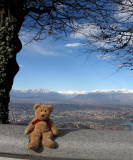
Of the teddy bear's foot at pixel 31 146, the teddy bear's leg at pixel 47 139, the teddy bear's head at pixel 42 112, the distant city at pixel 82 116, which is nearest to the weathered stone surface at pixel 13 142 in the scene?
the teddy bear's foot at pixel 31 146

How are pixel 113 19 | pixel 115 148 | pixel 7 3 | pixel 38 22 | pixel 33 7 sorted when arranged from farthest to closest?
pixel 38 22 → pixel 33 7 → pixel 113 19 → pixel 7 3 → pixel 115 148

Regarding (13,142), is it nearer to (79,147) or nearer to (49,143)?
(49,143)

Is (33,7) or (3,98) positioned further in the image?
(33,7)

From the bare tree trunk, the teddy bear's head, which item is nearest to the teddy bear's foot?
the teddy bear's head

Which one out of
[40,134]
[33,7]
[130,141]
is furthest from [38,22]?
[130,141]

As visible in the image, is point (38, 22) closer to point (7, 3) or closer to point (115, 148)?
point (7, 3)

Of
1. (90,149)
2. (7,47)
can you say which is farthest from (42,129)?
(7,47)

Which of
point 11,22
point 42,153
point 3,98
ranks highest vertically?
point 11,22

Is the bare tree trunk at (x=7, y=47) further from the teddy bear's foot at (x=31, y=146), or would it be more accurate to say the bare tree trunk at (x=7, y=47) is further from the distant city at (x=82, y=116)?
the teddy bear's foot at (x=31, y=146)
